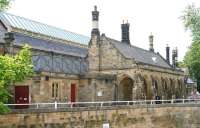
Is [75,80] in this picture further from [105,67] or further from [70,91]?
[105,67]

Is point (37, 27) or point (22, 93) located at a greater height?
point (37, 27)

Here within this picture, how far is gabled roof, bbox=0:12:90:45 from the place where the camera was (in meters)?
53.4

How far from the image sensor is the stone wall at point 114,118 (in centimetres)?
2953

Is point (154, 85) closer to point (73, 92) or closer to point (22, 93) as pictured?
point (73, 92)

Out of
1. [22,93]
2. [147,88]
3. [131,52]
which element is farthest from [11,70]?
[131,52]

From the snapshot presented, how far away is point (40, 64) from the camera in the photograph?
40969mm

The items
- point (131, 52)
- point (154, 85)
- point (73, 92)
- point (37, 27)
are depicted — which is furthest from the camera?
point (37, 27)

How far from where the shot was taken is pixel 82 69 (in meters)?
47.3

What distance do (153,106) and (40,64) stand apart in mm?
10937

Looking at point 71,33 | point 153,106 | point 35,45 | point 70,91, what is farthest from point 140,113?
point 71,33

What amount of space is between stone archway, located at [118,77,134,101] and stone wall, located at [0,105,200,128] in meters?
11.1

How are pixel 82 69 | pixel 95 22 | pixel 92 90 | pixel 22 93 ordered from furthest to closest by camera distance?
pixel 95 22
pixel 82 69
pixel 92 90
pixel 22 93

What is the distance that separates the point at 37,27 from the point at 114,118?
91.7 feet

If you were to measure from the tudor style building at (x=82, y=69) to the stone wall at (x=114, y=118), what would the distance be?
16.7 ft
